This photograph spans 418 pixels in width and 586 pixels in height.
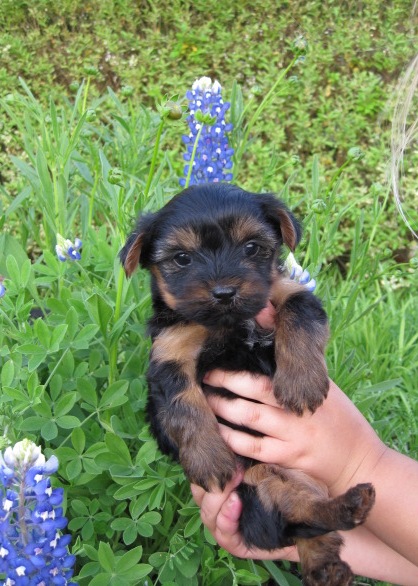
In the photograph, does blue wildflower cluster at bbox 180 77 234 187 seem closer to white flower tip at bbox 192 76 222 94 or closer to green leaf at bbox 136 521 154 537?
white flower tip at bbox 192 76 222 94

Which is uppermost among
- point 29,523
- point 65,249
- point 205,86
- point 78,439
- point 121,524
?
point 205,86

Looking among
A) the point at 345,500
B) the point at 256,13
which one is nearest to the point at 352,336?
the point at 345,500

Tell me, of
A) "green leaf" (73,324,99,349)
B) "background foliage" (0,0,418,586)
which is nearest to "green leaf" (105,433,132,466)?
"background foliage" (0,0,418,586)

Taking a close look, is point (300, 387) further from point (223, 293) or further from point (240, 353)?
point (223, 293)

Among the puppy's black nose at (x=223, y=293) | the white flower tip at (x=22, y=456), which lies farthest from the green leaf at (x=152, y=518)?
the puppy's black nose at (x=223, y=293)

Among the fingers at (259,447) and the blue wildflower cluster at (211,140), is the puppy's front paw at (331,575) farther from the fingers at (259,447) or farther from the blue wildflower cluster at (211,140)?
the blue wildflower cluster at (211,140)

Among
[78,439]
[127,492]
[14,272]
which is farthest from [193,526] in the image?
[14,272]
